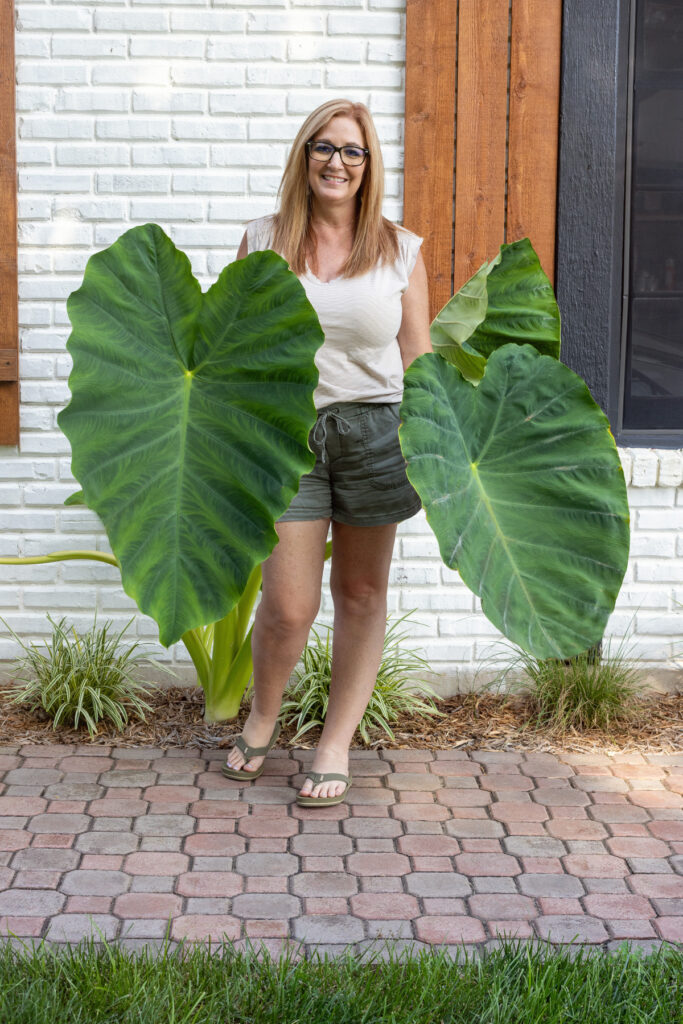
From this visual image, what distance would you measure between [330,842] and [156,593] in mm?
996

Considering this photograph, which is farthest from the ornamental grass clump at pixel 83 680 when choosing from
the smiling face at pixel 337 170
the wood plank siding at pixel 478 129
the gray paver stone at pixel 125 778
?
the smiling face at pixel 337 170

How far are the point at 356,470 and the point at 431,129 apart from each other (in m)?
1.41

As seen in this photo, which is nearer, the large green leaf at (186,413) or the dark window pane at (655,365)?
the large green leaf at (186,413)

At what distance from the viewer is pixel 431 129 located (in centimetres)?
378

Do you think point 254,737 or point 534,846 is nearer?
point 534,846

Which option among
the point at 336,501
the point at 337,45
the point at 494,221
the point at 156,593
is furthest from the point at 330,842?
the point at 337,45

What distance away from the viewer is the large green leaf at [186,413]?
218 cm

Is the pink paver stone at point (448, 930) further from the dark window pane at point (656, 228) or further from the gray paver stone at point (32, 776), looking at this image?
the dark window pane at point (656, 228)

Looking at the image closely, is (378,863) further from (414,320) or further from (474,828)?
(414,320)

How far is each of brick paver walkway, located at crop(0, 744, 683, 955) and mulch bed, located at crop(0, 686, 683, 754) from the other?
0.07 metres

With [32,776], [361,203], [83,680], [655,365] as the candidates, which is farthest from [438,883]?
[655,365]

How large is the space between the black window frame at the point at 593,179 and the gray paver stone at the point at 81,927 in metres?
2.30

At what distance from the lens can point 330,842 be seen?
2865 millimetres

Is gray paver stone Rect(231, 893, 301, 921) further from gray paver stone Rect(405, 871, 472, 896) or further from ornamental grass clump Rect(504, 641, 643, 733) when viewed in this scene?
ornamental grass clump Rect(504, 641, 643, 733)
